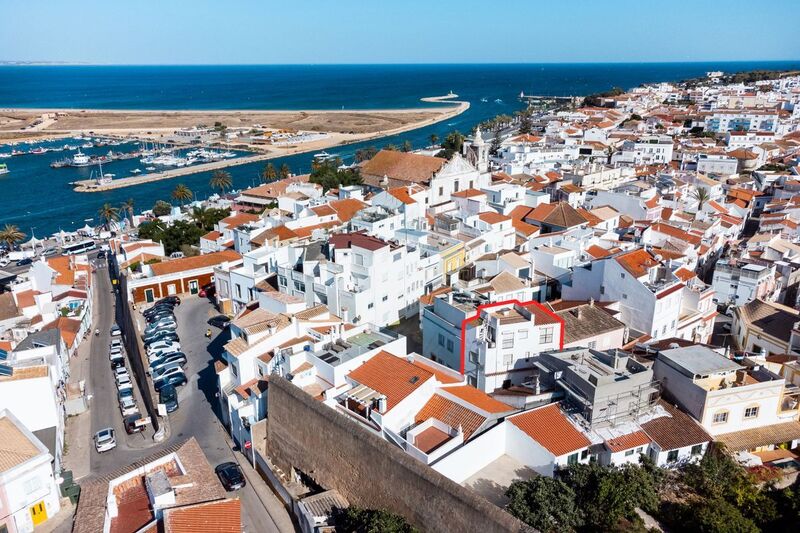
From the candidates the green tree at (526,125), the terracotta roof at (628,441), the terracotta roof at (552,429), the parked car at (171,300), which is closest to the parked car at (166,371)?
the parked car at (171,300)

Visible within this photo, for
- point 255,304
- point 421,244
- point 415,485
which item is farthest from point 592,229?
point 415,485

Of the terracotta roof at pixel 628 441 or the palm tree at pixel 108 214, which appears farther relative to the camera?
the palm tree at pixel 108 214

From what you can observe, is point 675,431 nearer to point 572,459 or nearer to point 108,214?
point 572,459

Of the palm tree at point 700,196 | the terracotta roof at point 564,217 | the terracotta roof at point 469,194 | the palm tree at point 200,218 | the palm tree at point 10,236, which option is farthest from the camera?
the palm tree at point 10,236

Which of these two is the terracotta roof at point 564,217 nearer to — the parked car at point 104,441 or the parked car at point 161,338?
the parked car at point 161,338

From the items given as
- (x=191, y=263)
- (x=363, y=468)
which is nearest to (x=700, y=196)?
(x=191, y=263)

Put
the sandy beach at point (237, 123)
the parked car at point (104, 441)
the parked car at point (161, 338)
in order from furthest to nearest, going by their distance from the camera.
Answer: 1. the sandy beach at point (237, 123)
2. the parked car at point (161, 338)
3. the parked car at point (104, 441)

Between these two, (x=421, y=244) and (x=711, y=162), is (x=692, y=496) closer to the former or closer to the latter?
(x=421, y=244)
